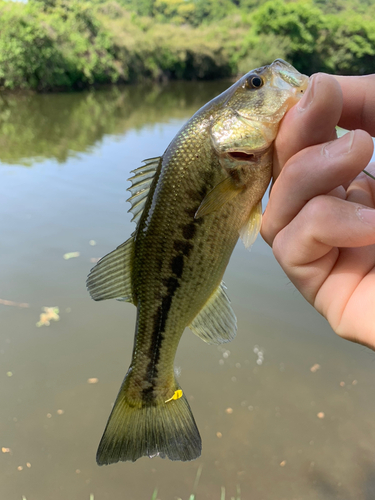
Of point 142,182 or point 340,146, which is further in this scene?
point 142,182

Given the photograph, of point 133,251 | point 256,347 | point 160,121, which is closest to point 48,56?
point 160,121

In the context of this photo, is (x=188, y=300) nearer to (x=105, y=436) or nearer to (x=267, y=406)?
(x=105, y=436)

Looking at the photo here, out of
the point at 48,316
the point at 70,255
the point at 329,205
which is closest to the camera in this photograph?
the point at 329,205

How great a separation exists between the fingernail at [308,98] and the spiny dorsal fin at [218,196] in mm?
407

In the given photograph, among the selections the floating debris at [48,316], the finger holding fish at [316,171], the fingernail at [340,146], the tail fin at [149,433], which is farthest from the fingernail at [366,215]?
the floating debris at [48,316]

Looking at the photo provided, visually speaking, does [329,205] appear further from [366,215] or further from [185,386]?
[185,386]

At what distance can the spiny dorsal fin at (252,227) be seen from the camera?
1726mm

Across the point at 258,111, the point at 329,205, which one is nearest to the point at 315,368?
the point at 329,205

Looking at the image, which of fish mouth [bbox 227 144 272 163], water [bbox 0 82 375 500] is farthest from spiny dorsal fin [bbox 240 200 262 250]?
water [bbox 0 82 375 500]

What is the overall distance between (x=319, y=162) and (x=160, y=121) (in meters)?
22.1

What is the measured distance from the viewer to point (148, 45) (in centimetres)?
4400

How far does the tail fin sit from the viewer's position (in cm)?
179

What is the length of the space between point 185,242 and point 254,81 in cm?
78

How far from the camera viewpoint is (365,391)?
520cm
